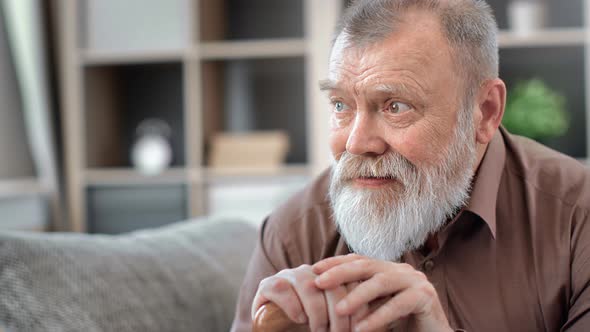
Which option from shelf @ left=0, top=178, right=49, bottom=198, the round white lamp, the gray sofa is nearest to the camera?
the gray sofa

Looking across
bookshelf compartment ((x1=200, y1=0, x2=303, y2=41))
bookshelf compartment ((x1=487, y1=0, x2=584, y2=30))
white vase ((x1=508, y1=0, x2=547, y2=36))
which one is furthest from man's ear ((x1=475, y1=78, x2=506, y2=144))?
bookshelf compartment ((x1=200, y1=0, x2=303, y2=41))

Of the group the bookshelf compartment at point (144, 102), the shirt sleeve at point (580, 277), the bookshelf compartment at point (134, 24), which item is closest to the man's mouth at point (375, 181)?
the shirt sleeve at point (580, 277)

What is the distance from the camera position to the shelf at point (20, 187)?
337 centimetres

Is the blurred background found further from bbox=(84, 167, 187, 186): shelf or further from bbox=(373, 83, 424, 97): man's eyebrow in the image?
bbox=(373, 83, 424, 97): man's eyebrow

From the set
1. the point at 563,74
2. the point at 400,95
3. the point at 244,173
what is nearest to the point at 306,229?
the point at 400,95

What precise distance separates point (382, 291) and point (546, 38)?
9.70ft

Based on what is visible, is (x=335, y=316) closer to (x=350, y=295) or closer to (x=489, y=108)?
(x=350, y=295)

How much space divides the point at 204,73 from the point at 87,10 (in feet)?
2.37

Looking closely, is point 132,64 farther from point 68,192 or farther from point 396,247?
point 396,247

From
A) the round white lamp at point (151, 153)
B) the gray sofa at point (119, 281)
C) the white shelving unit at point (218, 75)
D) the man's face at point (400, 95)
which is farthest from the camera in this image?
the round white lamp at point (151, 153)

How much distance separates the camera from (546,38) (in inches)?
136

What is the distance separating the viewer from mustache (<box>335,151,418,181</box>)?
1.21m

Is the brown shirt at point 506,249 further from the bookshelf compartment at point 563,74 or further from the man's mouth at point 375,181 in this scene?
the bookshelf compartment at point 563,74

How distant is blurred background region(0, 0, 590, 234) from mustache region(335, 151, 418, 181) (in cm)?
227
